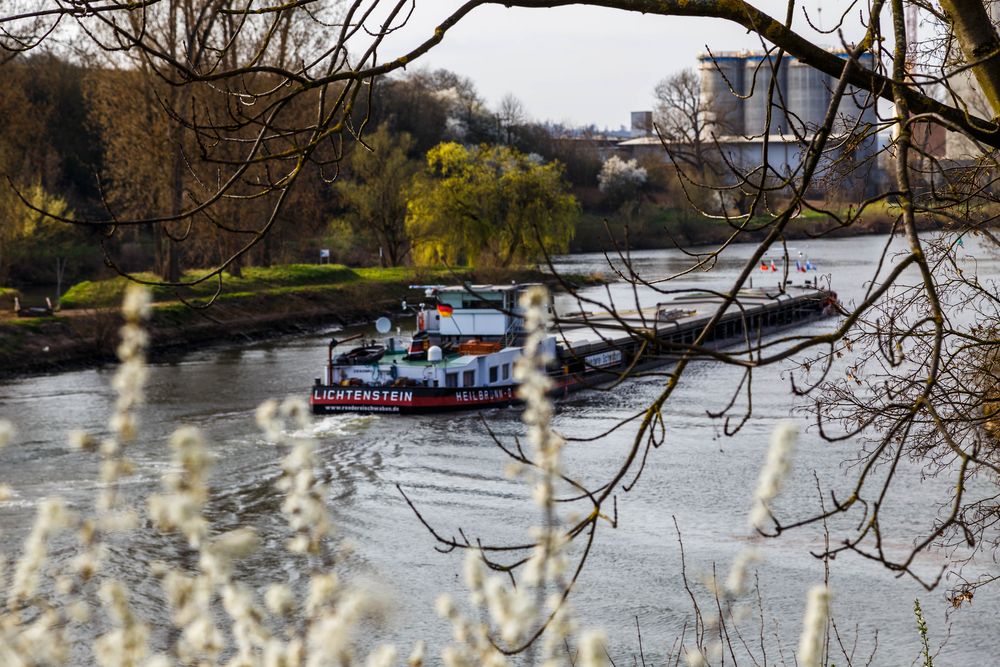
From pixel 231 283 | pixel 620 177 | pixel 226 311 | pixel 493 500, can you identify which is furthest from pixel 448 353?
pixel 620 177

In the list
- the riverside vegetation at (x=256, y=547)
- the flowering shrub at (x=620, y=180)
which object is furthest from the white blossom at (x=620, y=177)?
the riverside vegetation at (x=256, y=547)

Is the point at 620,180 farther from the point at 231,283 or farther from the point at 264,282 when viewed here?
the point at 231,283

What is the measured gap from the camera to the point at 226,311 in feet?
124

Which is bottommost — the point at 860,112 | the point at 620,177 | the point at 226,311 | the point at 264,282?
the point at 226,311

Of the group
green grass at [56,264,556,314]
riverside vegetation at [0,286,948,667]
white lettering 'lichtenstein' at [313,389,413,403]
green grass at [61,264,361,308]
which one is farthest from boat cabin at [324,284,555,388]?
riverside vegetation at [0,286,948,667]

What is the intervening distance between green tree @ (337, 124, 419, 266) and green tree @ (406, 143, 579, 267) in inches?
42.5

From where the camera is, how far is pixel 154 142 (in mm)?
39281

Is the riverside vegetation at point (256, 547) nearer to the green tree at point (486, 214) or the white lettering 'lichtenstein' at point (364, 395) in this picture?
the white lettering 'lichtenstein' at point (364, 395)

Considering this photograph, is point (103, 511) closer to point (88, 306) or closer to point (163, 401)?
point (163, 401)

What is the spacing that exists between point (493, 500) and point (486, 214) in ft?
114

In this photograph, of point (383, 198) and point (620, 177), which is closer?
point (383, 198)

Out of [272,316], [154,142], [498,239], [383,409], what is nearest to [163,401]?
[383,409]

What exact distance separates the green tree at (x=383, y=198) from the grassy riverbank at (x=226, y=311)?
386cm

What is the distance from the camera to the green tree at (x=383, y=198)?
5241cm
